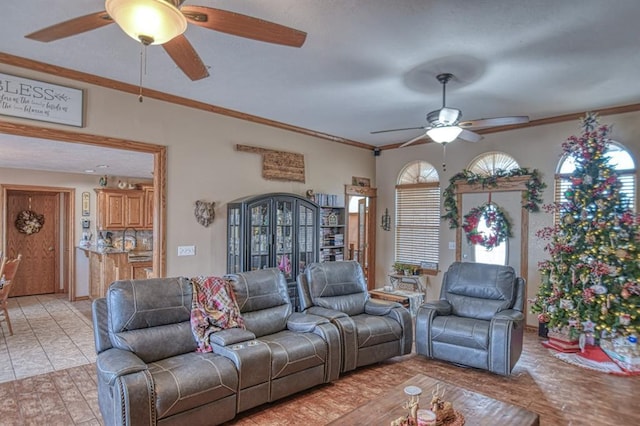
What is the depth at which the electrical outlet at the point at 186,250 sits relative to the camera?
460cm

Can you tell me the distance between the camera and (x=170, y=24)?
1.80 meters

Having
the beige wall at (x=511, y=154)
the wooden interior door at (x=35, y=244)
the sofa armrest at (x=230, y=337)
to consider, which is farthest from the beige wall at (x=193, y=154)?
the wooden interior door at (x=35, y=244)

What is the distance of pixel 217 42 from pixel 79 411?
10.5ft

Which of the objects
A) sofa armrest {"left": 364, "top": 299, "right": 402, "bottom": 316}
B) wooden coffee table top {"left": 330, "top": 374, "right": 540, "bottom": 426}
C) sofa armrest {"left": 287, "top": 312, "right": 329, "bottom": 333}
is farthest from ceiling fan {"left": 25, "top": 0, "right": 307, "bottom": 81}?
sofa armrest {"left": 364, "top": 299, "right": 402, "bottom": 316}

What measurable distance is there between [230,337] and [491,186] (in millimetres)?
4555

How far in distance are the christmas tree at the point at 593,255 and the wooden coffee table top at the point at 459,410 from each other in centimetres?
256

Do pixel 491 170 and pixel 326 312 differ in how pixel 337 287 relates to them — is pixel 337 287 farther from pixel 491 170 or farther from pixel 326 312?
pixel 491 170

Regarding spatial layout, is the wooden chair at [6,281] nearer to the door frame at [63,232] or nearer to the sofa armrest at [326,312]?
the door frame at [63,232]

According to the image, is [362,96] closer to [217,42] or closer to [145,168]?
[217,42]

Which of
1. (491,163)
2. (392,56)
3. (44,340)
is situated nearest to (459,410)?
(392,56)

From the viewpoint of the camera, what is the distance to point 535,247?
→ 539 cm

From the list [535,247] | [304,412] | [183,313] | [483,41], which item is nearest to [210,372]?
[183,313]

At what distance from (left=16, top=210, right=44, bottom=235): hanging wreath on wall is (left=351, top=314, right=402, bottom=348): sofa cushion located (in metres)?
7.60

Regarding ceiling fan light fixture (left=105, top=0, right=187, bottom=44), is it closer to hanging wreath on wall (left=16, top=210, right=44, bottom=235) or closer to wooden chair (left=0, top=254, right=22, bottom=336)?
wooden chair (left=0, top=254, right=22, bottom=336)
